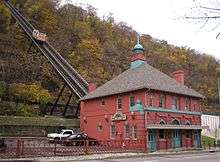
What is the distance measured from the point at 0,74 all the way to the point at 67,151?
1274 inches

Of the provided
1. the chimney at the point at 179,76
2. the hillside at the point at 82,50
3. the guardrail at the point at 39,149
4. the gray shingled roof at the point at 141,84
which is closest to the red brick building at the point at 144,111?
the gray shingled roof at the point at 141,84

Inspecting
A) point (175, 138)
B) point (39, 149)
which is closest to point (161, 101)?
point (175, 138)

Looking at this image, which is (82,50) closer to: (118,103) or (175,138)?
(118,103)

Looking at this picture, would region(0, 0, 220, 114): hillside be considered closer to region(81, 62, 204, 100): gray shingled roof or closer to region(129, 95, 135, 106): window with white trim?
region(81, 62, 204, 100): gray shingled roof

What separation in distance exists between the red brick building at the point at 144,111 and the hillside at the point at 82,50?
737 inches

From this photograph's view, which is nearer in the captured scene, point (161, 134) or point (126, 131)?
point (161, 134)

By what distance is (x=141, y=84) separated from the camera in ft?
128

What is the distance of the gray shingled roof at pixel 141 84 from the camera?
131 feet

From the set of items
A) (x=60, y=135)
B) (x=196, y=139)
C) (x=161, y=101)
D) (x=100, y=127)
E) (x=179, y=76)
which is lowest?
(x=196, y=139)

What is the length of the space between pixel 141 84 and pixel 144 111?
9.31ft

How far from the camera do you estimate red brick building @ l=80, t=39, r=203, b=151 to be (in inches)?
1506

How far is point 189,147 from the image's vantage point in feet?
139

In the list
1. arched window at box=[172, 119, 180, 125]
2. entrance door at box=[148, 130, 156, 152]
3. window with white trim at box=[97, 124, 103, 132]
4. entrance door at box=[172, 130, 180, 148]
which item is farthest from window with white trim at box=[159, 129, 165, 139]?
window with white trim at box=[97, 124, 103, 132]

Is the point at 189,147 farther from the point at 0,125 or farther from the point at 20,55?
the point at 20,55
